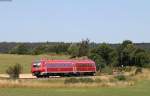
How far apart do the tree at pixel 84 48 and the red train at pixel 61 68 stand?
37.4 meters

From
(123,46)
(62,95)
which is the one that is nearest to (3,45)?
(123,46)

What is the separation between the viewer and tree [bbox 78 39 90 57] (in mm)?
106500

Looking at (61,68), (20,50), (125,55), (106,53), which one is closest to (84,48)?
(106,53)

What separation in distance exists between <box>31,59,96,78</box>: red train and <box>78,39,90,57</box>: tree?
3737 cm

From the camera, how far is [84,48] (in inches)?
4230

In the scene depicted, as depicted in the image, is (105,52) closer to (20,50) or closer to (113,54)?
Answer: (113,54)

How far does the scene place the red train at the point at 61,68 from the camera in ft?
204

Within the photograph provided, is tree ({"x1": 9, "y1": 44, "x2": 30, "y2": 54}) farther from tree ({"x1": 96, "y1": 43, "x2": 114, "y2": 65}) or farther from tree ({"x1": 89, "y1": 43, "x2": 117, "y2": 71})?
tree ({"x1": 96, "y1": 43, "x2": 114, "y2": 65})

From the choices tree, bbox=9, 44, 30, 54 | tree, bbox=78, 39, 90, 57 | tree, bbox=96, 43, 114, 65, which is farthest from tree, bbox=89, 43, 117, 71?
tree, bbox=9, 44, 30, 54

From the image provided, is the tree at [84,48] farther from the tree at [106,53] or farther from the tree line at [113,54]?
the tree at [106,53]

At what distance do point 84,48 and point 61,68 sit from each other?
44.4 m

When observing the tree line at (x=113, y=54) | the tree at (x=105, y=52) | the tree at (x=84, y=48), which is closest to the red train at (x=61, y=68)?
the tree line at (x=113, y=54)

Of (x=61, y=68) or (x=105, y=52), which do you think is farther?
(x=105, y=52)

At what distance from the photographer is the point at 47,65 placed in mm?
62188
